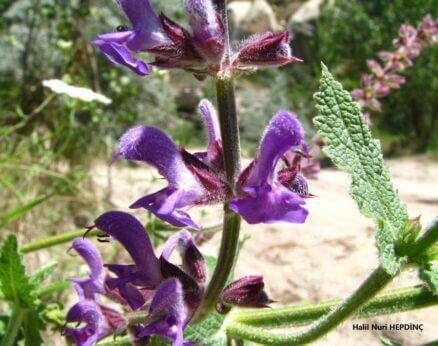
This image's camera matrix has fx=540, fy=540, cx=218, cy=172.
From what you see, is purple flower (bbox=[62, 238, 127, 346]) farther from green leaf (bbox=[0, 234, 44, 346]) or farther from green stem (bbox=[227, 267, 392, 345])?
green stem (bbox=[227, 267, 392, 345])

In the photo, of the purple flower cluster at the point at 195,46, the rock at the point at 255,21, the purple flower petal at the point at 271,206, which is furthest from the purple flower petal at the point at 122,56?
the rock at the point at 255,21

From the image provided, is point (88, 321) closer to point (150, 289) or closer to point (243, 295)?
point (150, 289)


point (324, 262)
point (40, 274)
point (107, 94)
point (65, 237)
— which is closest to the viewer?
point (40, 274)

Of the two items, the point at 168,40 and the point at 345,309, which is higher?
the point at 168,40

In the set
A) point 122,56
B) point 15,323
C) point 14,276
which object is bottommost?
point 15,323

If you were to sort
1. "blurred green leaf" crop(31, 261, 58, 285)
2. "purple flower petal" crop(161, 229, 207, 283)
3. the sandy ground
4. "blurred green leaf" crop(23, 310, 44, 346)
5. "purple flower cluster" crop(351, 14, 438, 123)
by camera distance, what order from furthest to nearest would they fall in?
1. "purple flower cluster" crop(351, 14, 438, 123)
2. the sandy ground
3. "blurred green leaf" crop(31, 261, 58, 285)
4. "blurred green leaf" crop(23, 310, 44, 346)
5. "purple flower petal" crop(161, 229, 207, 283)

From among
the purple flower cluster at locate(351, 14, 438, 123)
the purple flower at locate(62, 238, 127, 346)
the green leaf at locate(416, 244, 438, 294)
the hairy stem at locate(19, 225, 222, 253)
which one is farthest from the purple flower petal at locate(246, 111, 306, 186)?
the purple flower cluster at locate(351, 14, 438, 123)

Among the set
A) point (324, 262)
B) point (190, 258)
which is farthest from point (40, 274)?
point (324, 262)

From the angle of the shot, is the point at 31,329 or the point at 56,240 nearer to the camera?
the point at 31,329
